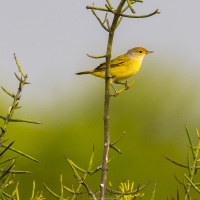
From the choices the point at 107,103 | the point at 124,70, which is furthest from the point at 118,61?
the point at 107,103

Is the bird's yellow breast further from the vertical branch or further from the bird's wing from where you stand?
the vertical branch

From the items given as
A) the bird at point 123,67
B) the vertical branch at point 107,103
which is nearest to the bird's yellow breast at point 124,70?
the bird at point 123,67

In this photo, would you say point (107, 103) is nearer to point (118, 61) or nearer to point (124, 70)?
point (124, 70)

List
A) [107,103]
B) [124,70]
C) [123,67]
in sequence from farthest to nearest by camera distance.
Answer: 1. [123,67]
2. [124,70]
3. [107,103]

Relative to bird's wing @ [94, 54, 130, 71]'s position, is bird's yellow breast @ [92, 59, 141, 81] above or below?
below

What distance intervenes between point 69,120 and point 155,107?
436 centimetres

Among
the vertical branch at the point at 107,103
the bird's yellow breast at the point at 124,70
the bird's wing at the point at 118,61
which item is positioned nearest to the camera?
the vertical branch at the point at 107,103

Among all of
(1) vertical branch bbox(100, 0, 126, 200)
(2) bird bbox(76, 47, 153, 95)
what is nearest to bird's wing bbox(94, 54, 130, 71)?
(2) bird bbox(76, 47, 153, 95)

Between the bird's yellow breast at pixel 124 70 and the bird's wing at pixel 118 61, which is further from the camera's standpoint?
the bird's wing at pixel 118 61

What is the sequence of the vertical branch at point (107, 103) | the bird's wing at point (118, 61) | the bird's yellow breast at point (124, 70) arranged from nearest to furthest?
1. the vertical branch at point (107, 103)
2. the bird's yellow breast at point (124, 70)
3. the bird's wing at point (118, 61)

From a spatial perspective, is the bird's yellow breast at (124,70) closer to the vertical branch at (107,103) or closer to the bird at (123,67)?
the bird at (123,67)

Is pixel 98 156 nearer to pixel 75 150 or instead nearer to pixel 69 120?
pixel 75 150

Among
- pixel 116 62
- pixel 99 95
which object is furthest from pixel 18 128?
pixel 116 62

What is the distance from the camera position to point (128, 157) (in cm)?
3412
